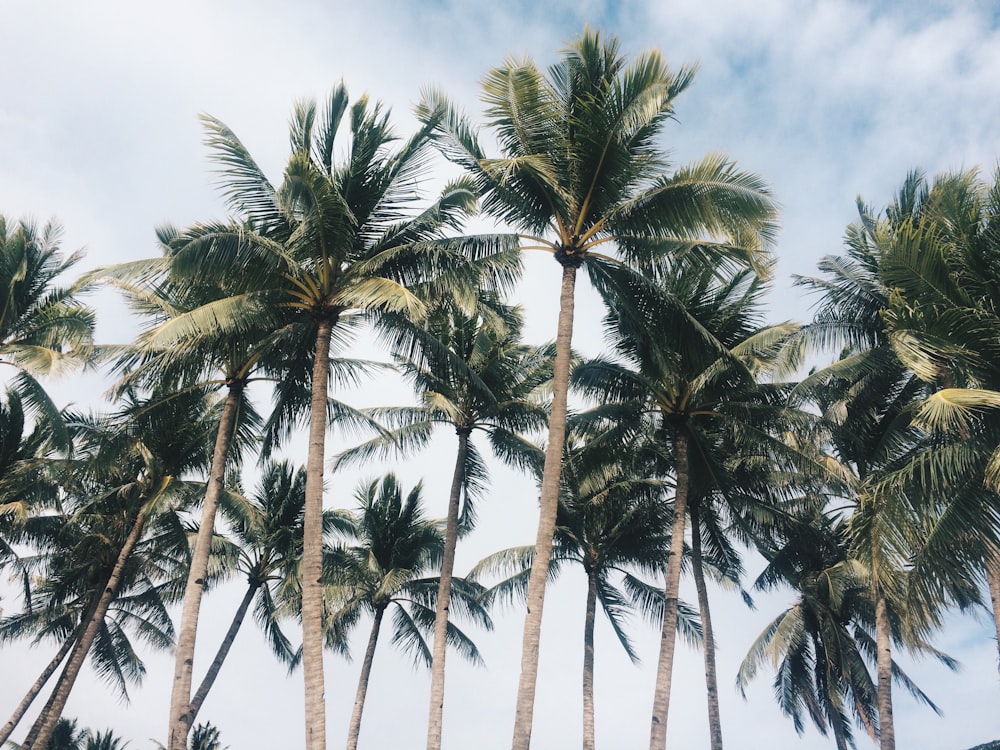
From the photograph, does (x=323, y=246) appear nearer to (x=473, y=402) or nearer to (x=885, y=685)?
(x=473, y=402)

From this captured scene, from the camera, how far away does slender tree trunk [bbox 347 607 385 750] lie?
24.1 m

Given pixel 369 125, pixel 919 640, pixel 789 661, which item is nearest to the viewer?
pixel 919 640

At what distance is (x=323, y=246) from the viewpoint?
14.5m

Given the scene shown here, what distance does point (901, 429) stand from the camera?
16.7 m

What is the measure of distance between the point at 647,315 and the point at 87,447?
1346 centimetres

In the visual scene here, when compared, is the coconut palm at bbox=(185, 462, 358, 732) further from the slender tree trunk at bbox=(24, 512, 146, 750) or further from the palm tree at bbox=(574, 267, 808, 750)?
the palm tree at bbox=(574, 267, 808, 750)

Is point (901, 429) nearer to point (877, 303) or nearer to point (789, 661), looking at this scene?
point (877, 303)

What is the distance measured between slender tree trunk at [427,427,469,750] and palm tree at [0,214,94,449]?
29.3 ft

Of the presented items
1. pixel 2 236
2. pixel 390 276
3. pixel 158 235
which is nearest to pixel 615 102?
pixel 390 276

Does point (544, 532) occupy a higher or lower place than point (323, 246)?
lower

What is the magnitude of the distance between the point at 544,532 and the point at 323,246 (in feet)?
20.4

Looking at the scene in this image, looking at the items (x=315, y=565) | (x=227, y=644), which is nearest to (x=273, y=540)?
(x=227, y=644)

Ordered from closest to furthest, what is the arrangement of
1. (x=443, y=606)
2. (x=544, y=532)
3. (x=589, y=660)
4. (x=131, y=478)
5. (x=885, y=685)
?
1. (x=544, y=532)
2. (x=885, y=685)
3. (x=443, y=606)
4. (x=131, y=478)
5. (x=589, y=660)

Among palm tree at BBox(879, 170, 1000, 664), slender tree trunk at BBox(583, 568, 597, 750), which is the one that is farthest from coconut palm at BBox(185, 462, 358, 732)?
palm tree at BBox(879, 170, 1000, 664)
